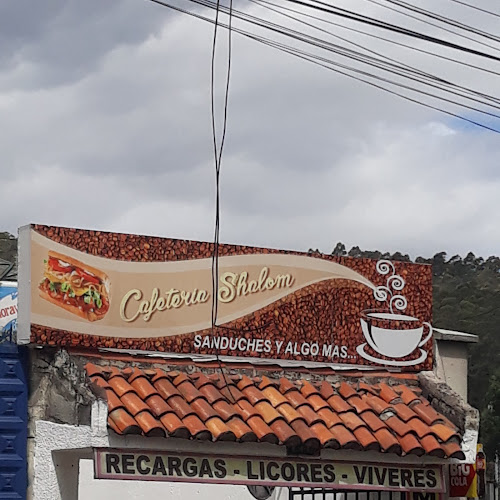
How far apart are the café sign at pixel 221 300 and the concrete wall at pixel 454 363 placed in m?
1.58

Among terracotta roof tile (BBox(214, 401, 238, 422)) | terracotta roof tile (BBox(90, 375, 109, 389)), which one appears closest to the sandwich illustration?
terracotta roof tile (BBox(90, 375, 109, 389))

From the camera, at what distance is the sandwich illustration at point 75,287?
471 inches

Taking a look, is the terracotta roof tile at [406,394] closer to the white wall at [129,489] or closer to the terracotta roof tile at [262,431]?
the terracotta roof tile at [262,431]

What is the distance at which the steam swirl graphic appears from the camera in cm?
1386

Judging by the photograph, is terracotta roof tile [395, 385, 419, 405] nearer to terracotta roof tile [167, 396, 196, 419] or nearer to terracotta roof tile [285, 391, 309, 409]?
terracotta roof tile [285, 391, 309, 409]

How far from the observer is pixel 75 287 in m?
12.1

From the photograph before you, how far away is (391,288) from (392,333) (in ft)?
1.81

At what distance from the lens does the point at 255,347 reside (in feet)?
42.6

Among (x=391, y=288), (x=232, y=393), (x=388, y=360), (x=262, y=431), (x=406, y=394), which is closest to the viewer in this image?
(x=262, y=431)

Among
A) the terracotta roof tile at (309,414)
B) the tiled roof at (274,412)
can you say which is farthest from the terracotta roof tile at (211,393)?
the terracotta roof tile at (309,414)

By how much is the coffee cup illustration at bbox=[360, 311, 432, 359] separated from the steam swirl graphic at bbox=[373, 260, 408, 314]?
14cm

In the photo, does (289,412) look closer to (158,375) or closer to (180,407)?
(180,407)

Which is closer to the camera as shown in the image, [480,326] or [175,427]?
[175,427]

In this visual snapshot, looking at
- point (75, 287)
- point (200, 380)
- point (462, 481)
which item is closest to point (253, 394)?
point (200, 380)
